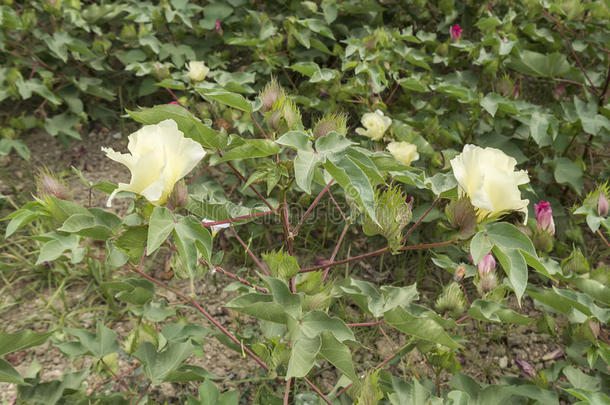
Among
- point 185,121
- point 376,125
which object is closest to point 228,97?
point 185,121

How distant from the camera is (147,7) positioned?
2.06m

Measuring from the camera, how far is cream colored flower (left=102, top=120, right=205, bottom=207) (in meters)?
0.72

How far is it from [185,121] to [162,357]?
541 mm

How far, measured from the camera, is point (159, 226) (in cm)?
69

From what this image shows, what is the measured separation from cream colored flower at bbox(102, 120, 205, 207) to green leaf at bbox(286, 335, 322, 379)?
1.07 ft

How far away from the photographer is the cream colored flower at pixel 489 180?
2.50ft

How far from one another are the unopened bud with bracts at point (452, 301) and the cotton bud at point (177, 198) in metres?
0.63

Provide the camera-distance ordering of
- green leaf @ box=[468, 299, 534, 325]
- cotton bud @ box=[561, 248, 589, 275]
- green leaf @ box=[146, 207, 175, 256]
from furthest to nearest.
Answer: cotton bud @ box=[561, 248, 589, 275] < green leaf @ box=[468, 299, 534, 325] < green leaf @ box=[146, 207, 175, 256]

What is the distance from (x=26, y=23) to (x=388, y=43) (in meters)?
1.56

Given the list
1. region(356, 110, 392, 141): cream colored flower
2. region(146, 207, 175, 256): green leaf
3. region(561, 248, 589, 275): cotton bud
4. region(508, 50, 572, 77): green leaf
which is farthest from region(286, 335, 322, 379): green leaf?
region(508, 50, 572, 77): green leaf

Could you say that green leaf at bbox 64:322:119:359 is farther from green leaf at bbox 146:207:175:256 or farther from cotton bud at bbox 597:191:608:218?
cotton bud at bbox 597:191:608:218

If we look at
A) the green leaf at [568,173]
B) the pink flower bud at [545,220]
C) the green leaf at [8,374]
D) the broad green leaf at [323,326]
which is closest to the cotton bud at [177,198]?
the broad green leaf at [323,326]

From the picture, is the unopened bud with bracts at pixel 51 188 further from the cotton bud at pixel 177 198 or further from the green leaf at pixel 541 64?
the green leaf at pixel 541 64

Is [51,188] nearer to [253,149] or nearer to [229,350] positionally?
[253,149]
